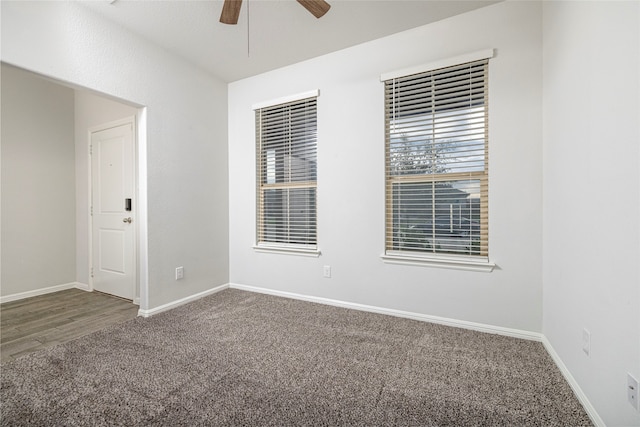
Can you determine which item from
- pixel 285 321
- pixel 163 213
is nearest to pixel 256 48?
pixel 163 213

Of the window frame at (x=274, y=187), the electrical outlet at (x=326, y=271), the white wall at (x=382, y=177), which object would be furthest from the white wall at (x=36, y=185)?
the electrical outlet at (x=326, y=271)

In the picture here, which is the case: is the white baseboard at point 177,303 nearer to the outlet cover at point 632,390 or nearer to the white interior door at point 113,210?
the white interior door at point 113,210

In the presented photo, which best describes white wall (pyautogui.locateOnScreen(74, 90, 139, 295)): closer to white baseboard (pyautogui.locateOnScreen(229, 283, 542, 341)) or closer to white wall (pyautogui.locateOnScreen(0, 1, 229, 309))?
white wall (pyautogui.locateOnScreen(0, 1, 229, 309))

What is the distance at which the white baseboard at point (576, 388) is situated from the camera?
1364 millimetres

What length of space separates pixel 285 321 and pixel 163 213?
1671 mm

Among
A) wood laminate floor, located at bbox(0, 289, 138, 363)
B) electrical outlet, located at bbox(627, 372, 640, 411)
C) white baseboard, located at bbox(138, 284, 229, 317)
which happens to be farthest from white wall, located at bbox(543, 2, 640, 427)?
wood laminate floor, located at bbox(0, 289, 138, 363)

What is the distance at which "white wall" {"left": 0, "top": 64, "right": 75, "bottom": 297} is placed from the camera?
132 inches

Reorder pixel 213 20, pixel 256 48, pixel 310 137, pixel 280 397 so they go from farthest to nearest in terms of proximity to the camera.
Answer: pixel 310 137
pixel 256 48
pixel 213 20
pixel 280 397

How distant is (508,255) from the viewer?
2.29 metres

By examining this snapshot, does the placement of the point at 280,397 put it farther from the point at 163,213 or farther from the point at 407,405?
the point at 163,213

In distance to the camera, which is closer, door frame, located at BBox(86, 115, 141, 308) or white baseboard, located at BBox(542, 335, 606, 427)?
white baseboard, located at BBox(542, 335, 606, 427)

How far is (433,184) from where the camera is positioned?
259 centimetres

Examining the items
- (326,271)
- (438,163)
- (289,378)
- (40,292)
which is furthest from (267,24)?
(40,292)

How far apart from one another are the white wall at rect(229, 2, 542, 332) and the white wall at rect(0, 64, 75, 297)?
2.28 m
